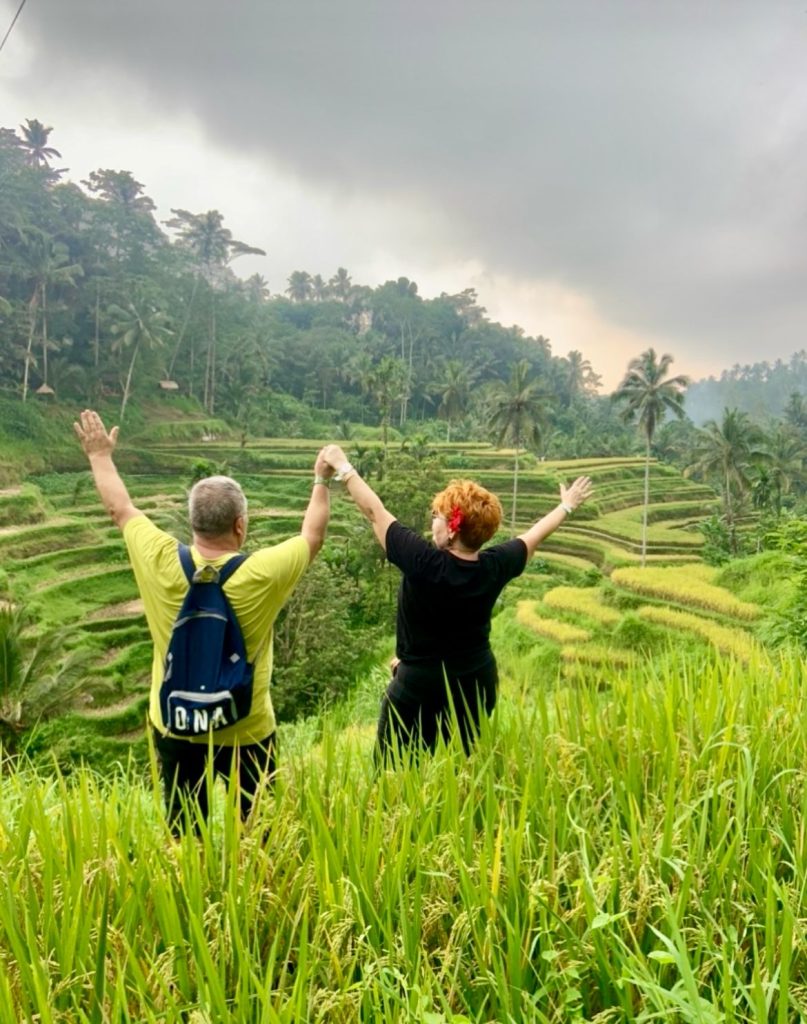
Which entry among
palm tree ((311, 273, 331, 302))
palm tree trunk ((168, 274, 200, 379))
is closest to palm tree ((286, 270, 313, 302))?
palm tree ((311, 273, 331, 302))

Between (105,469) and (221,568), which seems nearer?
(221,568)

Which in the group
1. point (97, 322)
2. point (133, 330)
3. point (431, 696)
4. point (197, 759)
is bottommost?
point (197, 759)

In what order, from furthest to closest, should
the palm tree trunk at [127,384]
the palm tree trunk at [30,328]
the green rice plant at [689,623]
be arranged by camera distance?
the palm tree trunk at [127,384] < the palm tree trunk at [30,328] < the green rice plant at [689,623]

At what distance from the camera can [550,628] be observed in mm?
11180

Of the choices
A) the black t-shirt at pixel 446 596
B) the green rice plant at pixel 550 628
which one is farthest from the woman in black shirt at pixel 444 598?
the green rice plant at pixel 550 628

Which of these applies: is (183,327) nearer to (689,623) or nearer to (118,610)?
(118,610)

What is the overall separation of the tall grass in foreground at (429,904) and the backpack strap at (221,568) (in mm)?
408

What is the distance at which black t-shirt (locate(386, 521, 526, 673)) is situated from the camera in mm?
1531

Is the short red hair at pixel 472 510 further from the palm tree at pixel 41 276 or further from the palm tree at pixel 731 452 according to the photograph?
the palm tree at pixel 41 276

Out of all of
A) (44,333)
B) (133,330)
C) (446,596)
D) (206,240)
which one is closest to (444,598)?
(446,596)

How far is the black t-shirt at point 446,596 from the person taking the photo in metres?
1.53

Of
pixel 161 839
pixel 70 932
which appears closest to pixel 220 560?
pixel 161 839

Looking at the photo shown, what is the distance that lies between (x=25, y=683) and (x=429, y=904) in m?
10.7

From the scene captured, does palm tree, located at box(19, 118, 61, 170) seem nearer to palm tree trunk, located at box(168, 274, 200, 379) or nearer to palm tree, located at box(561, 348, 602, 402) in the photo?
palm tree trunk, located at box(168, 274, 200, 379)
